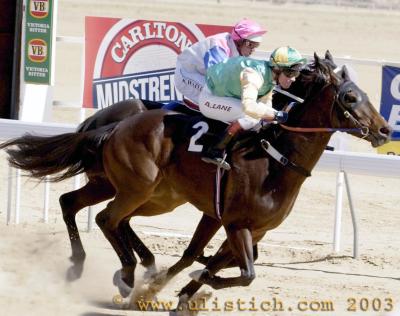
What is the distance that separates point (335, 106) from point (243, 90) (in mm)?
599

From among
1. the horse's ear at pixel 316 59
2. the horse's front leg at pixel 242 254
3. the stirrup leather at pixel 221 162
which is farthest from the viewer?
the stirrup leather at pixel 221 162

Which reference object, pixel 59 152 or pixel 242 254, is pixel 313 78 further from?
pixel 59 152

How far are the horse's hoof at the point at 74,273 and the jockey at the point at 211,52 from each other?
1536mm

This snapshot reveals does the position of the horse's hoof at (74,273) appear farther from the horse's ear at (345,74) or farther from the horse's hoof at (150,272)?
the horse's ear at (345,74)

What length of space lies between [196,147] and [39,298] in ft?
5.04

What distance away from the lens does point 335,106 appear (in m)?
6.54

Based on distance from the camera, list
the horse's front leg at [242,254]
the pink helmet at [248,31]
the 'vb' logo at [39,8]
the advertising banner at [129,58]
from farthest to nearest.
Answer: the 'vb' logo at [39,8], the advertising banner at [129,58], the pink helmet at [248,31], the horse's front leg at [242,254]

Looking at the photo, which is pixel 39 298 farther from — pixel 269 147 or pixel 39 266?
pixel 269 147

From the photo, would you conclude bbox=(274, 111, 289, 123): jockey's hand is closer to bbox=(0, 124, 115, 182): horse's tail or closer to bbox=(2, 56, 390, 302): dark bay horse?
bbox=(2, 56, 390, 302): dark bay horse

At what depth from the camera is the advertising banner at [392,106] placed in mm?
9133

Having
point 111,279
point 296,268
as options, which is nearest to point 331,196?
point 296,268

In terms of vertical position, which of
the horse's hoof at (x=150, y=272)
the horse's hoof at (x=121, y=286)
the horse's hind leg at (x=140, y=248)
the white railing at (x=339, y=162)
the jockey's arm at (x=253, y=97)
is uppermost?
the jockey's arm at (x=253, y=97)

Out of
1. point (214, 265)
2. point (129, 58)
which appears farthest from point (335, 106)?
point (129, 58)

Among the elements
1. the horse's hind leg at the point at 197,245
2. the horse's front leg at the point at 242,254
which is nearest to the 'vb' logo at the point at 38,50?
the horse's hind leg at the point at 197,245
